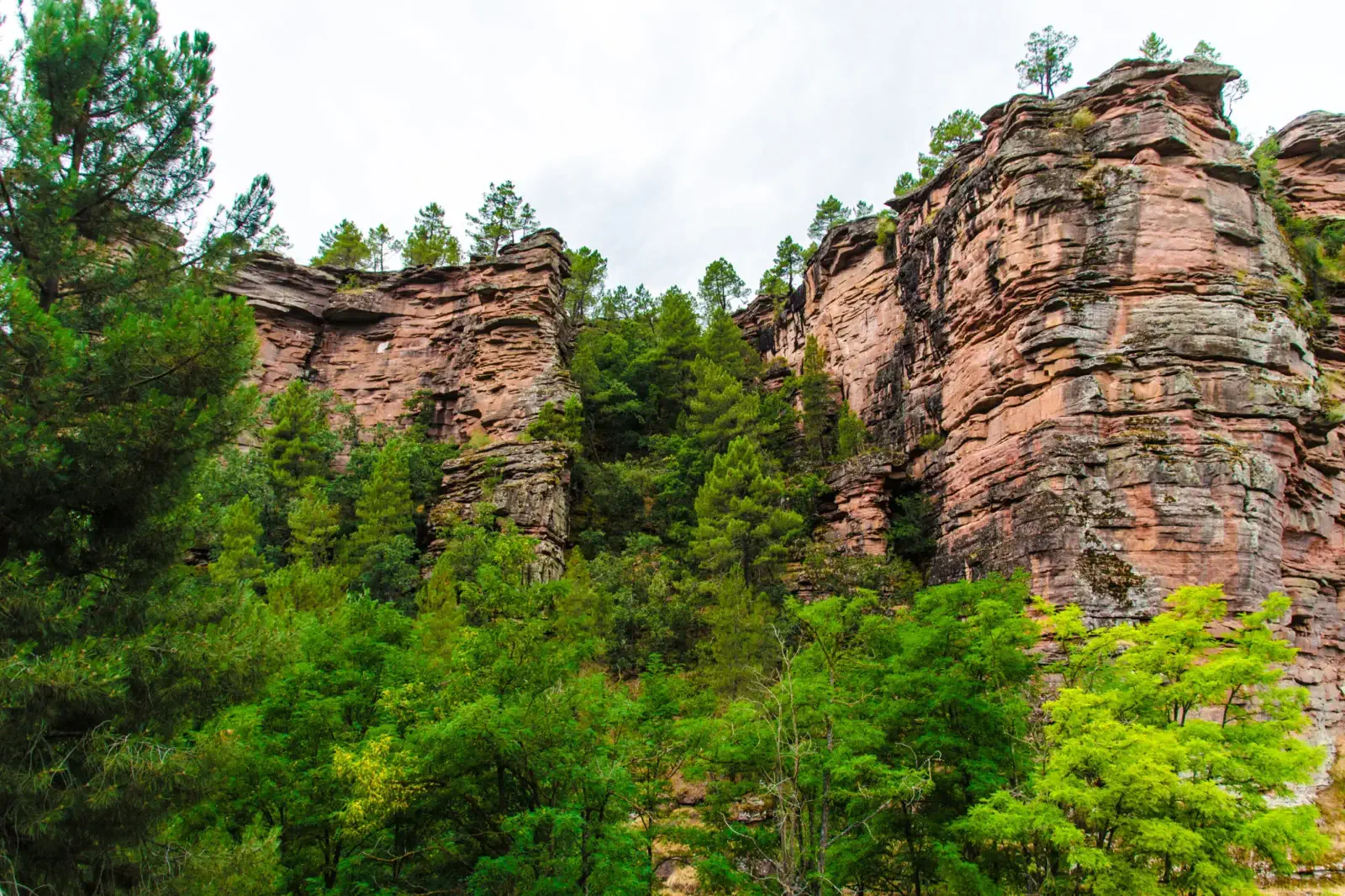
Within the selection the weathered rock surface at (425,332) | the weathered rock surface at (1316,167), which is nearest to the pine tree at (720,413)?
the weathered rock surface at (425,332)

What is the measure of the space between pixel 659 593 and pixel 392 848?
16600 mm

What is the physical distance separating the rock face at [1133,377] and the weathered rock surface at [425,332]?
19.4 meters

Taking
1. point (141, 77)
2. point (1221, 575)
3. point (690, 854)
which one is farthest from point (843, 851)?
point (141, 77)

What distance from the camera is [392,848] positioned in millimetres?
12977

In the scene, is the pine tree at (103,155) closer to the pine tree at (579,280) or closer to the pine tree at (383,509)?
the pine tree at (383,509)

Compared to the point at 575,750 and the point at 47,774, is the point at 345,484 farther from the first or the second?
the point at 47,774

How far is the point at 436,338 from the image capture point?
45375mm

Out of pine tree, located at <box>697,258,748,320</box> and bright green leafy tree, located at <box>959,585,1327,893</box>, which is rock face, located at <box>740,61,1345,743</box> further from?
pine tree, located at <box>697,258,748,320</box>

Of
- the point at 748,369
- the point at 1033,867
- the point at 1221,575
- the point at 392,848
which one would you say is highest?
the point at 748,369

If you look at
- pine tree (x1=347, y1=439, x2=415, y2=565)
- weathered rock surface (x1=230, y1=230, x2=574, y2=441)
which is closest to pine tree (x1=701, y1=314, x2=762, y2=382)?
weathered rock surface (x1=230, y1=230, x2=574, y2=441)

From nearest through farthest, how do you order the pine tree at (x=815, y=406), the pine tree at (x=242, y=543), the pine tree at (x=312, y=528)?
the pine tree at (x=242, y=543) < the pine tree at (x=312, y=528) < the pine tree at (x=815, y=406)

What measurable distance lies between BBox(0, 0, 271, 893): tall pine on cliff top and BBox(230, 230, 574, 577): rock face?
26532 millimetres

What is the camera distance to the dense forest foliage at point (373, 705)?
8258mm

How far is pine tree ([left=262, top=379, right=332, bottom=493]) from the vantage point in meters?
34.7
